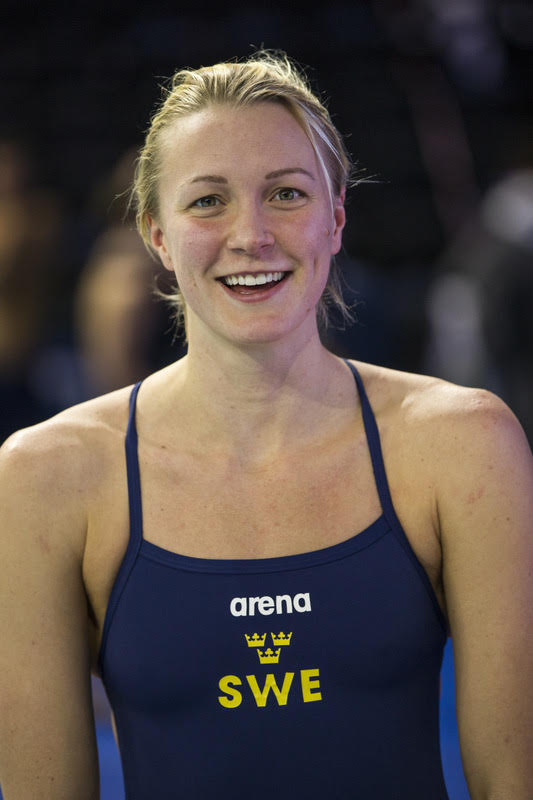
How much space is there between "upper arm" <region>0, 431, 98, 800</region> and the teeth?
1.41 ft

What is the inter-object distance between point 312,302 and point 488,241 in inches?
69.5

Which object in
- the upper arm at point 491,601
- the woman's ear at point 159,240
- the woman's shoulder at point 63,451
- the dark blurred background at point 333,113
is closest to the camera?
the upper arm at point 491,601

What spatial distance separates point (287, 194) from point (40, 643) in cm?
81

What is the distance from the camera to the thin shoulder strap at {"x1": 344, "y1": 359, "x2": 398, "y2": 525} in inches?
64.5

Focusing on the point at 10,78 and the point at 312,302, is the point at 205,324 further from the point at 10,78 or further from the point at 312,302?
the point at 10,78

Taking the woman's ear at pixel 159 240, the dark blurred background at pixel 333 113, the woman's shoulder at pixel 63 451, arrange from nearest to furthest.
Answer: the woman's shoulder at pixel 63 451, the woman's ear at pixel 159 240, the dark blurred background at pixel 333 113

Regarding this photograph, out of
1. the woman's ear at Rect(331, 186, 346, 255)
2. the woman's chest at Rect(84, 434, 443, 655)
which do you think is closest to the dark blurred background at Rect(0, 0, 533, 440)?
the woman's ear at Rect(331, 186, 346, 255)

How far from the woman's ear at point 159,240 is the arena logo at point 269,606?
58 cm

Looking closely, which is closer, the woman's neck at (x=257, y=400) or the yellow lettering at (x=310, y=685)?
the yellow lettering at (x=310, y=685)

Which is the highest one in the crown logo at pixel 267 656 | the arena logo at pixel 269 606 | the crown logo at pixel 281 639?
the arena logo at pixel 269 606

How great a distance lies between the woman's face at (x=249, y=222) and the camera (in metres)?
1.60

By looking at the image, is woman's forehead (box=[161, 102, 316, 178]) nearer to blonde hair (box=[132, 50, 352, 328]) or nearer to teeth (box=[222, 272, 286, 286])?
blonde hair (box=[132, 50, 352, 328])

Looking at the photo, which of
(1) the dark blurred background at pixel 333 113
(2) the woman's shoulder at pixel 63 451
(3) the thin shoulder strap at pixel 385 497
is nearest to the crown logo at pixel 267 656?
(3) the thin shoulder strap at pixel 385 497

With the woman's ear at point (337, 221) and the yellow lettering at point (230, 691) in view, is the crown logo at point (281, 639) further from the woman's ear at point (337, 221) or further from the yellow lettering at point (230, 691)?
the woman's ear at point (337, 221)
